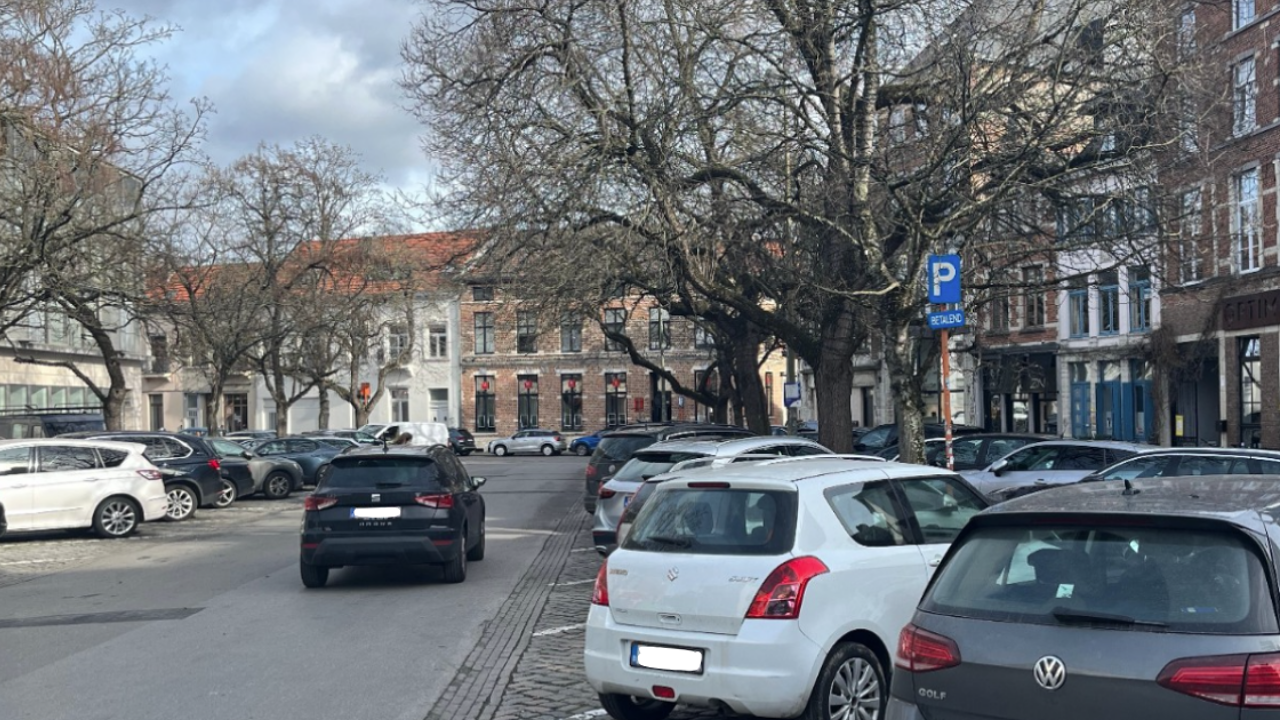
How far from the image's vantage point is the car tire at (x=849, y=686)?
6324 mm

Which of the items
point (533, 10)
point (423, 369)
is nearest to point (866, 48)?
point (533, 10)

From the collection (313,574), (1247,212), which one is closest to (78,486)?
(313,574)

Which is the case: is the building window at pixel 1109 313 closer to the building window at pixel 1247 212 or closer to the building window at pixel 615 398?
the building window at pixel 1247 212

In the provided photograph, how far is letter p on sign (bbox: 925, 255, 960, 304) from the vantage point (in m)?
14.1

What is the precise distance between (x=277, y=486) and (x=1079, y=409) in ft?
88.0

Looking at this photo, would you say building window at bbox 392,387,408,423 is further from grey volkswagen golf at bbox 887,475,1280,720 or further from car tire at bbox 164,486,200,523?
grey volkswagen golf at bbox 887,475,1280,720

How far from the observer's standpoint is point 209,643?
33.5 feet

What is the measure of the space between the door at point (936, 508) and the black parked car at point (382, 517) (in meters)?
6.71

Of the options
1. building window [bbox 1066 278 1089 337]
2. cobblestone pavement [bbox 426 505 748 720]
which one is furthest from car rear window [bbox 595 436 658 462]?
building window [bbox 1066 278 1089 337]

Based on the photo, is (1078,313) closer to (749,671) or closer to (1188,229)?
(1188,229)

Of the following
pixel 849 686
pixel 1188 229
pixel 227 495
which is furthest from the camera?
pixel 227 495

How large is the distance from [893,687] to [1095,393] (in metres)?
38.2

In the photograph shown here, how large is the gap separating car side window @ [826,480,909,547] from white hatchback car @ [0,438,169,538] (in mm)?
15290

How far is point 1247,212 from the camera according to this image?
28547 millimetres
